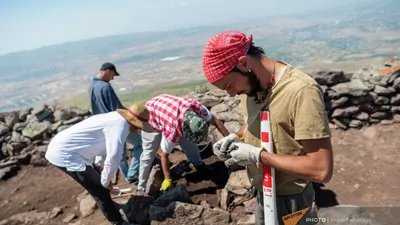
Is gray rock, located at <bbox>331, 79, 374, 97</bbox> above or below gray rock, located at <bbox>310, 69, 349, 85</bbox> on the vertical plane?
below

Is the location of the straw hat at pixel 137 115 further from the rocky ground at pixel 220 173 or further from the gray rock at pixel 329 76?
the gray rock at pixel 329 76

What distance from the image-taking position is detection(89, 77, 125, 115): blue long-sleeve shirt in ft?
20.1

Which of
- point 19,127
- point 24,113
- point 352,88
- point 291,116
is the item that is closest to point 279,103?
point 291,116

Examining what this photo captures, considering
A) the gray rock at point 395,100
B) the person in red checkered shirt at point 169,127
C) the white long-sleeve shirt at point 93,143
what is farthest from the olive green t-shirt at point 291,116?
the gray rock at point 395,100

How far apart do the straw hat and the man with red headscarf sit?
2565 mm

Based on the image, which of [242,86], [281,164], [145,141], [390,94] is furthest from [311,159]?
[390,94]

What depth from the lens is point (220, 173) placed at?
600 centimetres

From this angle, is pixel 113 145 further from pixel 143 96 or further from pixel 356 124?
pixel 143 96

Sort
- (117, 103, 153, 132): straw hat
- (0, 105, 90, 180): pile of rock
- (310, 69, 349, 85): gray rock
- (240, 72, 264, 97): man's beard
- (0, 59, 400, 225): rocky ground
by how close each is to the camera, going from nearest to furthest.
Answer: (240, 72, 264, 97): man's beard < (117, 103, 153, 132): straw hat < (0, 59, 400, 225): rocky ground < (310, 69, 349, 85): gray rock < (0, 105, 90, 180): pile of rock

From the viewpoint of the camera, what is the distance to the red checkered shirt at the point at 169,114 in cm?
488

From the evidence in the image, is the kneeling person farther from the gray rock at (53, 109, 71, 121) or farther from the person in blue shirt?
the gray rock at (53, 109, 71, 121)

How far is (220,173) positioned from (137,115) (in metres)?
2.34

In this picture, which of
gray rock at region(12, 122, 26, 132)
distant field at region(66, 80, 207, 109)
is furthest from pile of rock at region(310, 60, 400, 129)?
gray rock at region(12, 122, 26, 132)

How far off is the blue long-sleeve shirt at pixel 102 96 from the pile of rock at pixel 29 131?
3.18 metres
